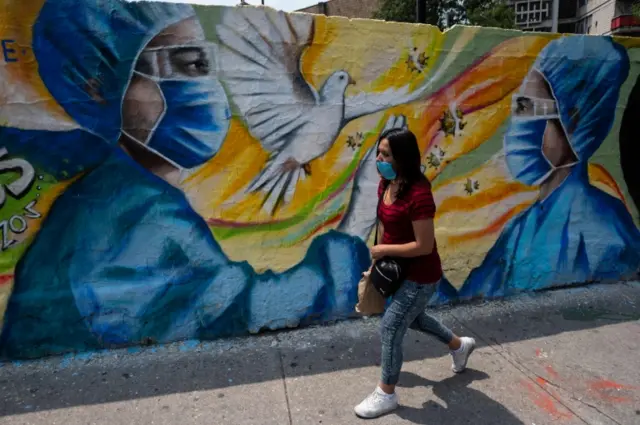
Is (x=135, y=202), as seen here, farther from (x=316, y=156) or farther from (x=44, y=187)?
(x=316, y=156)

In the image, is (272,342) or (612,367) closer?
(612,367)

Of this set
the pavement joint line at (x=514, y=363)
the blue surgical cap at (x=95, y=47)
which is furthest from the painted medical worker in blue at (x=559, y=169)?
the blue surgical cap at (x=95, y=47)

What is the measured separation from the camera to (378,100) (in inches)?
136

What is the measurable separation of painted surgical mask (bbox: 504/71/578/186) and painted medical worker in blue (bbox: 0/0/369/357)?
94.6 inches

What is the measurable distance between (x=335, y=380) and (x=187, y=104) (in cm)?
205

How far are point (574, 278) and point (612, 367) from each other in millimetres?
1395

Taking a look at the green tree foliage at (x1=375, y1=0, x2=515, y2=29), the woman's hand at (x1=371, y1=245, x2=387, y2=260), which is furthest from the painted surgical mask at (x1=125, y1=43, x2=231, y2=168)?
the green tree foliage at (x1=375, y1=0, x2=515, y2=29)

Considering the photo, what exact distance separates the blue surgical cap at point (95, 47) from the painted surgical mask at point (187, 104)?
0.43 feet

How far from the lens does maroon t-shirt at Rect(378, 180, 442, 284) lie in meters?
2.23

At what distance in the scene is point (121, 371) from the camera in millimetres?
2895

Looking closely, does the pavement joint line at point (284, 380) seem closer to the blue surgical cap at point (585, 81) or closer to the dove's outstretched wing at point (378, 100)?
the dove's outstretched wing at point (378, 100)

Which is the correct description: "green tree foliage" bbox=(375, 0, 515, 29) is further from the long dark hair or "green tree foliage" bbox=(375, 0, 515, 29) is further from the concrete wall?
the long dark hair

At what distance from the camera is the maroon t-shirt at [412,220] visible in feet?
7.33

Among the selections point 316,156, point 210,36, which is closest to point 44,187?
point 210,36
